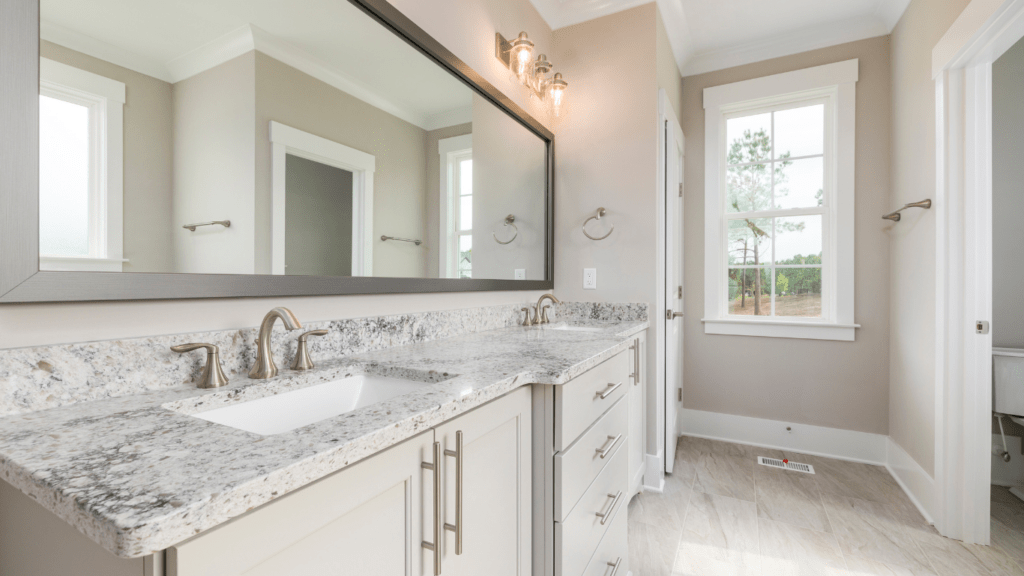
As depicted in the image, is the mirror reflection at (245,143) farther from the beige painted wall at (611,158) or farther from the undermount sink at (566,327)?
the beige painted wall at (611,158)

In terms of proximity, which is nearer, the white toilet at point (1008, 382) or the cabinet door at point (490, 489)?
the cabinet door at point (490, 489)

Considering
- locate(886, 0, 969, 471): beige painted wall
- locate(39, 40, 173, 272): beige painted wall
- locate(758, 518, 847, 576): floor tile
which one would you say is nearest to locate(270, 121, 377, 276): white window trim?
locate(39, 40, 173, 272): beige painted wall

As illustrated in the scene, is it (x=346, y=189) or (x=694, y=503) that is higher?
(x=346, y=189)

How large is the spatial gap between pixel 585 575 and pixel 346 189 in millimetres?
1239

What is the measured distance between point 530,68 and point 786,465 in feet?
8.53

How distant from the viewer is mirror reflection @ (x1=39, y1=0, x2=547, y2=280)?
722 mm

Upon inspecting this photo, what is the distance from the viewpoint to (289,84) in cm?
106

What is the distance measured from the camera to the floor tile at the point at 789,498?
1.95 meters

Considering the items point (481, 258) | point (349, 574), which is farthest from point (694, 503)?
point (349, 574)

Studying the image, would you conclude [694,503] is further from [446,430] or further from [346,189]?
[346,189]

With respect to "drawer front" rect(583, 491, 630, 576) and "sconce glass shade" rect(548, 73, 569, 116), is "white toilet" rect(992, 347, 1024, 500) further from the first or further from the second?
"sconce glass shade" rect(548, 73, 569, 116)

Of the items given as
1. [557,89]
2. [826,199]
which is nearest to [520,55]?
[557,89]

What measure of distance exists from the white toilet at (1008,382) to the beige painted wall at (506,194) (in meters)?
2.06

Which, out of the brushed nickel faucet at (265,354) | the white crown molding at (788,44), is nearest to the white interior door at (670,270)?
the white crown molding at (788,44)
